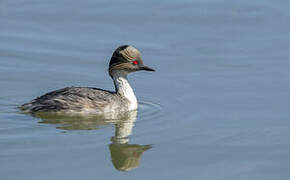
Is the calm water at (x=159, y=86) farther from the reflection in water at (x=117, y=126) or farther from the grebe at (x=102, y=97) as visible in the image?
the grebe at (x=102, y=97)

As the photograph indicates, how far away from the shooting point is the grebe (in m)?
→ 13.7

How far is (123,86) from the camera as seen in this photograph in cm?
1441

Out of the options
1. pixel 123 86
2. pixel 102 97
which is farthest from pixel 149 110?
pixel 102 97

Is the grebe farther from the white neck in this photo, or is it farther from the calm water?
the calm water

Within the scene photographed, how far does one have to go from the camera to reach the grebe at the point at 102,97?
13.7m

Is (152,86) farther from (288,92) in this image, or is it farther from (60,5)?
(60,5)

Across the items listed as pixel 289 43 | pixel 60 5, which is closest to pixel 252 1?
pixel 289 43

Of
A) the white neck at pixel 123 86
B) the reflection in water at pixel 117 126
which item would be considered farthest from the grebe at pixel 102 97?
the reflection in water at pixel 117 126

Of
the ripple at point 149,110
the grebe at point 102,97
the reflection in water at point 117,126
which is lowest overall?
the reflection in water at point 117,126

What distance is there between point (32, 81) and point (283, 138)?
5.33 meters

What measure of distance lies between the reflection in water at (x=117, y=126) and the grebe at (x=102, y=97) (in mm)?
122

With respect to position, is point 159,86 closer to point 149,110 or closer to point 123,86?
point 123,86

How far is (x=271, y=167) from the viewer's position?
11.0 metres

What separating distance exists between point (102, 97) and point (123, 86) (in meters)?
0.62
